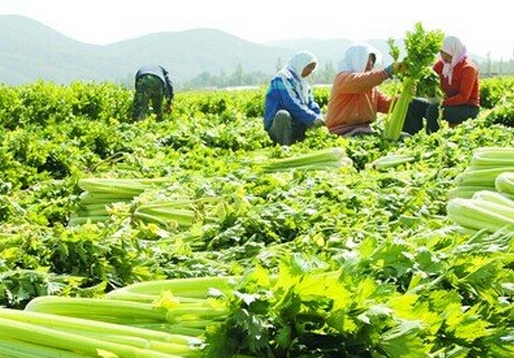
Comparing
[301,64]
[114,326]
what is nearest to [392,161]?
[301,64]

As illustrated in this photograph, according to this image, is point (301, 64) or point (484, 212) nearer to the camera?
point (484, 212)

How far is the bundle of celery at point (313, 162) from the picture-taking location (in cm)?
693

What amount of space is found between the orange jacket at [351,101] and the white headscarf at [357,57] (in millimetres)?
190

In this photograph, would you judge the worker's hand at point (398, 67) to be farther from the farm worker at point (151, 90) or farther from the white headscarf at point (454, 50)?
the farm worker at point (151, 90)

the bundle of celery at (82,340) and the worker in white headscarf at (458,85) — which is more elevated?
the worker in white headscarf at (458,85)

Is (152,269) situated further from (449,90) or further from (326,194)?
(449,90)

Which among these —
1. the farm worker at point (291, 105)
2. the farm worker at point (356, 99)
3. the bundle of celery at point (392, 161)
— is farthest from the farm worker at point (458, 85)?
the bundle of celery at point (392, 161)

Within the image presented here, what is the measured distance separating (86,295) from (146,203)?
6.89 ft

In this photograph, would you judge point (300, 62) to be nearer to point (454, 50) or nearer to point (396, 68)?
point (396, 68)

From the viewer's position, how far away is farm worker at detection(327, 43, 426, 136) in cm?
985

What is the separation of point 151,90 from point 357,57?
7376 mm

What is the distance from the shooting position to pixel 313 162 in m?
6.99

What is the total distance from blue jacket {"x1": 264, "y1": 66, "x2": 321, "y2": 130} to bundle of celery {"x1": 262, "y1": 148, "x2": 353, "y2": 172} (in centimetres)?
326

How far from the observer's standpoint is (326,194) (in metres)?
5.16
